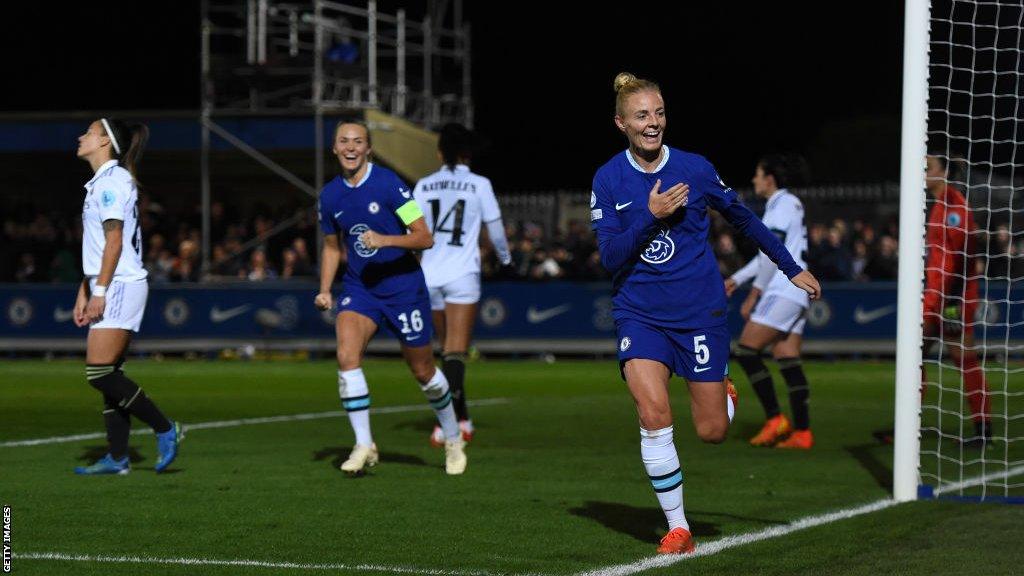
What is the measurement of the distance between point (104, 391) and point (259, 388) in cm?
859

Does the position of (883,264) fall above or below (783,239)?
below

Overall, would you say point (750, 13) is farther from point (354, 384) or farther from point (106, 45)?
point (354, 384)

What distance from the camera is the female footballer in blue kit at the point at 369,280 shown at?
1024cm

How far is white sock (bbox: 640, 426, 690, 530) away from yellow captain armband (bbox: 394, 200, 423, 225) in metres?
3.20

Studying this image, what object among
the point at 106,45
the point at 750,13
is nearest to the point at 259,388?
the point at 106,45

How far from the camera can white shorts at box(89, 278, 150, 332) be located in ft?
31.8

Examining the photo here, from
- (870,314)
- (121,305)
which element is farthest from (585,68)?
(121,305)

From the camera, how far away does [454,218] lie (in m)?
12.4

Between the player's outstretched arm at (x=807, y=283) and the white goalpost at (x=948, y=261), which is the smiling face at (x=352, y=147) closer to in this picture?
the white goalpost at (x=948, y=261)

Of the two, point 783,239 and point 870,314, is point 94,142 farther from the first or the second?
point 870,314

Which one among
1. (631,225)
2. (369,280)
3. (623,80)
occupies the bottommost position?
(369,280)

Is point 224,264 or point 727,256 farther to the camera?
point 224,264

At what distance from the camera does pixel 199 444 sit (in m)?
12.0

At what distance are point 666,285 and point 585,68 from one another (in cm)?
3929
